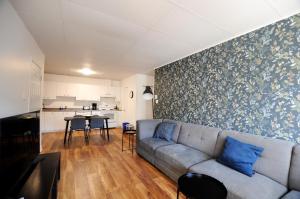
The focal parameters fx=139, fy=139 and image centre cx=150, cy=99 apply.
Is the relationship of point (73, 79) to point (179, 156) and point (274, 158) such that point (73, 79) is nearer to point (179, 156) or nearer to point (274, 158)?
point (179, 156)

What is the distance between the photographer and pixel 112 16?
72.6 inches

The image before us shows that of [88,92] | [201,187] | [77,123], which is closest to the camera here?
[201,187]

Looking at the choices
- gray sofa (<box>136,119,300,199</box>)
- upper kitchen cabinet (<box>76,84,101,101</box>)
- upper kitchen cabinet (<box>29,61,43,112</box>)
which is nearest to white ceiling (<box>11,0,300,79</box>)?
upper kitchen cabinet (<box>29,61,43,112</box>)

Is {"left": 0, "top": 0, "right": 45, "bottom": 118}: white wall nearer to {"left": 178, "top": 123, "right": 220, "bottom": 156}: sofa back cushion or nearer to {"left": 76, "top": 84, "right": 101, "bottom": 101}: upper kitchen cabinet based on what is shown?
{"left": 178, "top": 123, "right": 220, "bottom": 156}: sofa back cushion

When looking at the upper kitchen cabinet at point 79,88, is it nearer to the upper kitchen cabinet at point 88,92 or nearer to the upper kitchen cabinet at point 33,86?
the upper kitchen cabinet at point 88,92

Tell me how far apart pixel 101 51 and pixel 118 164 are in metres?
2.42

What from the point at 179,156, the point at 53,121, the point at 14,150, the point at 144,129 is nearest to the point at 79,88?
the point at 53,121

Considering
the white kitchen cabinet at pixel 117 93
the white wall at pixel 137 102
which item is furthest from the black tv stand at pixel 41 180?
the white kitchen cabinet at pixel 117 93

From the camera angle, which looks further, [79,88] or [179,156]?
[79,88]

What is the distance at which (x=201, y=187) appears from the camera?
136cm

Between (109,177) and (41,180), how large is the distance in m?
1.10

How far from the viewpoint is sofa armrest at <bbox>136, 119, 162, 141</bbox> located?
3.13m

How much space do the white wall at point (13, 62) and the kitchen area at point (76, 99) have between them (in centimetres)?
344

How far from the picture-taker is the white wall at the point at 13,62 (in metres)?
1.53
